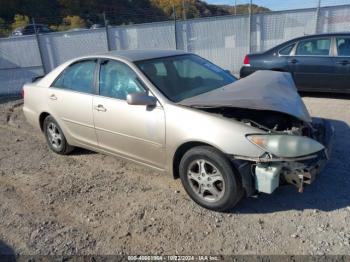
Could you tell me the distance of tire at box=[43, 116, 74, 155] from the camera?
4988 millimetres

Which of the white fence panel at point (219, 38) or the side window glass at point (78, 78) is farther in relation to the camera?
the white fence panel at point (219, 38)

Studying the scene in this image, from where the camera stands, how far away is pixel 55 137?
5117mm

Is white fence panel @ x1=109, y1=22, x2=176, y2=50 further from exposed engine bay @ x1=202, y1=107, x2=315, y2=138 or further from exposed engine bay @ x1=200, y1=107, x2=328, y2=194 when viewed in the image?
exposed engine bay @ x1=200, y1=107, x2=328, y2=194

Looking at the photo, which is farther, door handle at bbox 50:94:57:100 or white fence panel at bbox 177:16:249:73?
white fence panel at bbox 177:16:249:73

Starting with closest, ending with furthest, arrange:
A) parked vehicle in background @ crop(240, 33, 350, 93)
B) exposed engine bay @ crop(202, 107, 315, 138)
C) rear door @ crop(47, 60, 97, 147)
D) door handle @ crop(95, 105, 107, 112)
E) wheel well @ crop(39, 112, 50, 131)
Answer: exposed engine bay @ crop(202, 107, 315, 138), door handle @ crop(95, 105, 107, 112), rear door @ crop(47, 60, 97, 147), wheel well @ crop(39, 112, 50, 131), parked vehicle in background @ crop(240, 33, 350, 93)

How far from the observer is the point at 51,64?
1269 cm

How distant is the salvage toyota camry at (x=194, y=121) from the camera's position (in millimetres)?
3004

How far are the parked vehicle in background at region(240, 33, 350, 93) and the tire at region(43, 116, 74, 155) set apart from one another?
494cm

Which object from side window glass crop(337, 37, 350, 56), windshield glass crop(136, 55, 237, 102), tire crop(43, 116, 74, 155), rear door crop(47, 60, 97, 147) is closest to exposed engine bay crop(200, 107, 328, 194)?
windshield glass crop(136, 55, 237, 102)

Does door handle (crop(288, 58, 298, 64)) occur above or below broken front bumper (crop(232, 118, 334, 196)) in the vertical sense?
above

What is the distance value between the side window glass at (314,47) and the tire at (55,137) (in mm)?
5491

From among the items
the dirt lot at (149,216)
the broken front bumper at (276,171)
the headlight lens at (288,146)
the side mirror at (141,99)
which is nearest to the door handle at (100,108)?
the side mirror at (141,99)

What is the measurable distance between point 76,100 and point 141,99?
1.33 metres

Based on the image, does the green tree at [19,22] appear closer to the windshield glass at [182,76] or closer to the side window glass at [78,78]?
the side window glass at [78,78]
